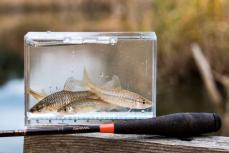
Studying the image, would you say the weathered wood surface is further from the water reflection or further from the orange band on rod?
the water reflection

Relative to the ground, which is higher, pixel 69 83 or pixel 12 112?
pixel 69 83

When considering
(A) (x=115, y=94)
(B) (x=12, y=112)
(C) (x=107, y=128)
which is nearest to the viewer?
(C) (x=107, y=128)

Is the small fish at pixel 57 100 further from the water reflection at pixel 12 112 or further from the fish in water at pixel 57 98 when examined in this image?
the water reflection at pixel 12 112

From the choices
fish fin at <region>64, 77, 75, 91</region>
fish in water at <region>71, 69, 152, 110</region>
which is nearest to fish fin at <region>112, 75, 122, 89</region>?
fish in water at <region>71, 69, 152, 110</region>

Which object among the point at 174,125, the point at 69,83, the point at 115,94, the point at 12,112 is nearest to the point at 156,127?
the point at 174,125

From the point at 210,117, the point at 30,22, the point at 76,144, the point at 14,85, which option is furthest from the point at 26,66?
the point at 30,22

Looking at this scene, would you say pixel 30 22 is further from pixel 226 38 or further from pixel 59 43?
pixel 59 43

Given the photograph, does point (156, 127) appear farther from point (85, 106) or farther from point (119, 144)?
point (85, 106)
